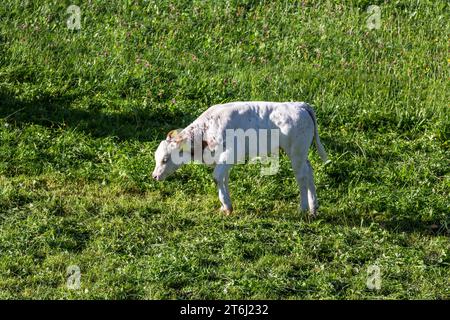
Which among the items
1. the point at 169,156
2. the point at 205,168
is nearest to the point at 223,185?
the point at 169,156

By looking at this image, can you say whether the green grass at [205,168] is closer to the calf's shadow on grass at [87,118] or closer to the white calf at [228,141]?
the calf's shadow on grass at [87,118]

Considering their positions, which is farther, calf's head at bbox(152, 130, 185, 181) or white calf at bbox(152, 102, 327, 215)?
calf's head at bbox(152, 130, 185, 181)

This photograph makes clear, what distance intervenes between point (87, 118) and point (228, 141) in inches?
132

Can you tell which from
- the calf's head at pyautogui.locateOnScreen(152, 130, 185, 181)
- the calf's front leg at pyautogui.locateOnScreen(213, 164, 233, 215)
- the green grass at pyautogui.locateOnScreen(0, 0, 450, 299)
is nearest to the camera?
the green grass at pyautogui.locateOnScreen(0, 0, 450, 299)

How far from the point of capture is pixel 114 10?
18953mm

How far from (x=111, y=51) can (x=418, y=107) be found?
4.71 meters

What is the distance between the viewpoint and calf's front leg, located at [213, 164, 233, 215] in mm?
13453

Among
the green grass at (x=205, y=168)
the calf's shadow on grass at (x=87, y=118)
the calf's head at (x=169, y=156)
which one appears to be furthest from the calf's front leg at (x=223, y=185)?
the calf's shadow on grass at (x=87, y=118)

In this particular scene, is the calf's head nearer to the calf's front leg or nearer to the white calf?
the white calf

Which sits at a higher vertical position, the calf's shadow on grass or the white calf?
the white calf

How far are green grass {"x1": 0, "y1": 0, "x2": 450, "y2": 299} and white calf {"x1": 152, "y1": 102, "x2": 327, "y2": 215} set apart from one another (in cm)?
50

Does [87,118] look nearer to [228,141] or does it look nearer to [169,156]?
[169,156]

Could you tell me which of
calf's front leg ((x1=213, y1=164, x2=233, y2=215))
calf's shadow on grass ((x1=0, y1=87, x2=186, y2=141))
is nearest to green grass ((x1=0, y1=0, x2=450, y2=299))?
calf's shadow on grass ((x1=0, y1=87, x2=186, y2=141))
